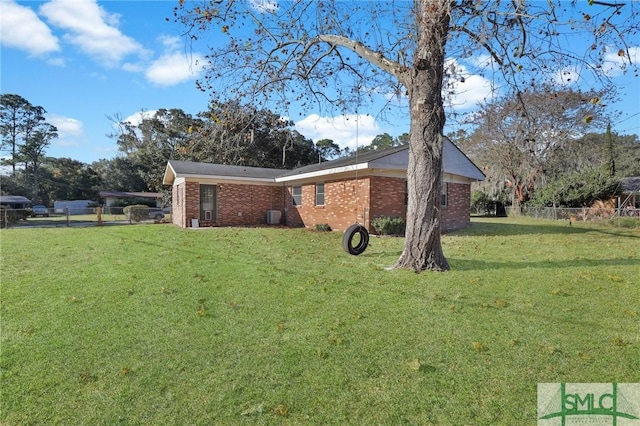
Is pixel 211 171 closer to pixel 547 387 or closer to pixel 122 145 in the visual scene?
pixel 547 387

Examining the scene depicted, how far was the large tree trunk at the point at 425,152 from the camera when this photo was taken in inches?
269

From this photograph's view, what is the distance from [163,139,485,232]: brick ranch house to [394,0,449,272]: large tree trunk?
19.7 feet

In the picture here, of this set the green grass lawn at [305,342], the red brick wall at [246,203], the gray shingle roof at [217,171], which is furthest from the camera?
the red brick wall at [246,203]

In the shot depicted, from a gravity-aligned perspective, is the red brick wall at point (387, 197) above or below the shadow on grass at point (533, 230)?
above

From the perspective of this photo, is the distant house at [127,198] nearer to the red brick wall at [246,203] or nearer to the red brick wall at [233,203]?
the red brick wall at [233,203]

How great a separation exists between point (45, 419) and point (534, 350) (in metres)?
3.91

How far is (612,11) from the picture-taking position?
215 inches

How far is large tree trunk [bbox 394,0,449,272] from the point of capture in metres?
6.84

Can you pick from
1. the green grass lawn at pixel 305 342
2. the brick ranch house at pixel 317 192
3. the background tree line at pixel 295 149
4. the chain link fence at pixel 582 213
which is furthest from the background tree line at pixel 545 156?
the green grass lawn at pixel 305 342

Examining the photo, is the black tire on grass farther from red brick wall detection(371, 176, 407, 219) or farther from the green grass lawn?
red brick wall detection(371, 176, 407, 219)

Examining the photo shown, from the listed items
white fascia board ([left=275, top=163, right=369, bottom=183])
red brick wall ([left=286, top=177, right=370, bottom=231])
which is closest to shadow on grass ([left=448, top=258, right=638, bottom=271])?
red brick wall ([left=286, top=177, right=370, bottom=231])

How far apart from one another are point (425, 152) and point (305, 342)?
470 centimetres

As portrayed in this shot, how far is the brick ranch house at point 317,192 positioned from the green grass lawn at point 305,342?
23.1 ft

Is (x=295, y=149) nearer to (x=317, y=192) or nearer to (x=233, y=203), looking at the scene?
(x=233, y=203)
